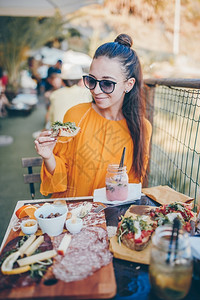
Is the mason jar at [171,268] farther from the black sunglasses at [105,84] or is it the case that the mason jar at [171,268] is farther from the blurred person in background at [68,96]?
the blurred person in background at [68,96]

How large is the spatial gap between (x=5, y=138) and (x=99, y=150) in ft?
19.6

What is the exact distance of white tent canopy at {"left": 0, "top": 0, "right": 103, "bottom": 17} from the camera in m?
6.75

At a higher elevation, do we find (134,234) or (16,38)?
(16,38)

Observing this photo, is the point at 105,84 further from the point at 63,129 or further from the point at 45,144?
the point at 45,144

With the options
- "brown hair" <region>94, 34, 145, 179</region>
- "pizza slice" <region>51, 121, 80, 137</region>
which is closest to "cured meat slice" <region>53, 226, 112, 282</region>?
"pizza slice" <region>51, 121, 80, 137</region>

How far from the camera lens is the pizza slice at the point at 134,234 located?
1.26 metres

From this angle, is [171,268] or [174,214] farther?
[174,214]

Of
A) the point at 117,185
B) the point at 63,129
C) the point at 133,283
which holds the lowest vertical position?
the point at 133,283

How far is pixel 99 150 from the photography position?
2199mm

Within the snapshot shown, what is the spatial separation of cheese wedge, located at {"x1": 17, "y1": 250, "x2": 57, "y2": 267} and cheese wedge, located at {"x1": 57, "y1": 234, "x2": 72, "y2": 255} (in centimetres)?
3

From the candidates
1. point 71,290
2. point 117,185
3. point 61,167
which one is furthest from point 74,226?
point 61,167

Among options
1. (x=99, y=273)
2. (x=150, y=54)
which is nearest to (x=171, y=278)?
(x=99, y=273)

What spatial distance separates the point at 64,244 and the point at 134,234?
1.07 ft

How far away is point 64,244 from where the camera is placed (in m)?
Result: 1.25
